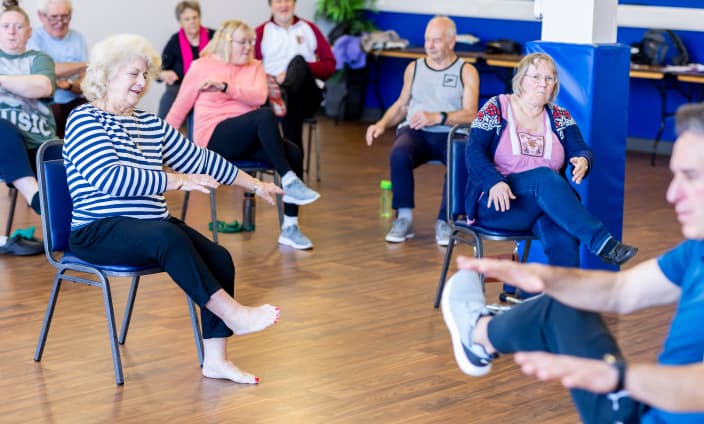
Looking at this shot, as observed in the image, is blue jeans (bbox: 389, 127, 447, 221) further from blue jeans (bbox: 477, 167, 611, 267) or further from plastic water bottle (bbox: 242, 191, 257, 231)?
blue jeans (bbox: 477, 167, 611, 267)

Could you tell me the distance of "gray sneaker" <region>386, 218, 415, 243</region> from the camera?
606cm

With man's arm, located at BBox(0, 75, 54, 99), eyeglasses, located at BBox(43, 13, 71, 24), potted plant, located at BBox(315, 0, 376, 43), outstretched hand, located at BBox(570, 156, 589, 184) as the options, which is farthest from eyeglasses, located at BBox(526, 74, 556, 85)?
potted plant, located at BBox(315, 0, 376, 43)

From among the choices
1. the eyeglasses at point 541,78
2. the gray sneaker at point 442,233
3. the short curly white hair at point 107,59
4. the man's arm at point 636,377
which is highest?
the short curly white hair at point 107,59

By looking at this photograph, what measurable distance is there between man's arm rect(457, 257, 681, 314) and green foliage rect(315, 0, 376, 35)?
30.6 ft

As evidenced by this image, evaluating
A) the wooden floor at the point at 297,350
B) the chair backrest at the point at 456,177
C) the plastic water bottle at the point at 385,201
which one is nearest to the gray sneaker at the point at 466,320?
the wooden floor at the point at 297,350

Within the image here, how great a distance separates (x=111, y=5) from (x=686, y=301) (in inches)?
356

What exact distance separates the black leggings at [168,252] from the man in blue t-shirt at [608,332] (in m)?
1.18

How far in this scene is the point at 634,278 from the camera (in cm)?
246

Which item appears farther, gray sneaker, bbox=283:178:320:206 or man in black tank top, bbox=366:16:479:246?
man in black tank top, bbox=366:16:479:246

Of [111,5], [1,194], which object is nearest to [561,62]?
[1,194]

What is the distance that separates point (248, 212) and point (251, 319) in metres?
2.65

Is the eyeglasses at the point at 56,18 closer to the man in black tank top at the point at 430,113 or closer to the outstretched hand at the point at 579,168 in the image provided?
the man in black tank top at the point at 430,113

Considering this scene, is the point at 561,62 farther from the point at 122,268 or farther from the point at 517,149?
the point at 122,268

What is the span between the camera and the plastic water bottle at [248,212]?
6258 millimetres
